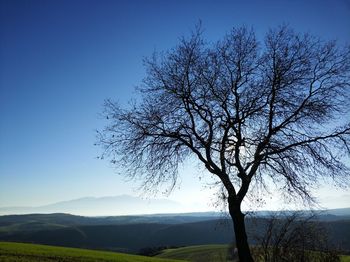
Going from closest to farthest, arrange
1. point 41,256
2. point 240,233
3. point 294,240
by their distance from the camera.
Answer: point 294,240 → point 240,233 → point 41,256

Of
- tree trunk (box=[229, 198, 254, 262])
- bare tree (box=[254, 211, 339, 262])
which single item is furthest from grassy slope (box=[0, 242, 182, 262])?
bare tree (box=[254, 211, 339, 262])

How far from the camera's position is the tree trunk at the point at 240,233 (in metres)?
18.3

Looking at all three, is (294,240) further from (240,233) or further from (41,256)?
(41,256)

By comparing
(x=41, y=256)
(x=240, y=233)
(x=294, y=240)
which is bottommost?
(x=41, y=256)

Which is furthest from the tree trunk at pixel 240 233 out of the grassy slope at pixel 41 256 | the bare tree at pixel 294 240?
the grassy slope at pixel 41 256

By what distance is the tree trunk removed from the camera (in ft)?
60.0

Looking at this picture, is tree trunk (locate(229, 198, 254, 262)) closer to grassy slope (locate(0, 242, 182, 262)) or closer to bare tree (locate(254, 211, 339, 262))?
bare tree (locate(254, 211, 339, 262))

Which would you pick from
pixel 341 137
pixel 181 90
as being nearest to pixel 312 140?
pixel 341 137

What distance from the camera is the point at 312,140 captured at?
18.6m

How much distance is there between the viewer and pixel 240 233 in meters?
18.6

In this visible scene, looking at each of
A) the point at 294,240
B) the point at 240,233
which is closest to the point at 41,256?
the point at 240,233

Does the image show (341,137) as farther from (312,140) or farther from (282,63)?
(282,63)

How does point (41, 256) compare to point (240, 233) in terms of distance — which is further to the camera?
point (41, 256)

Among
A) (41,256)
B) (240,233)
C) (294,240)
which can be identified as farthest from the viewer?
(41,256)
